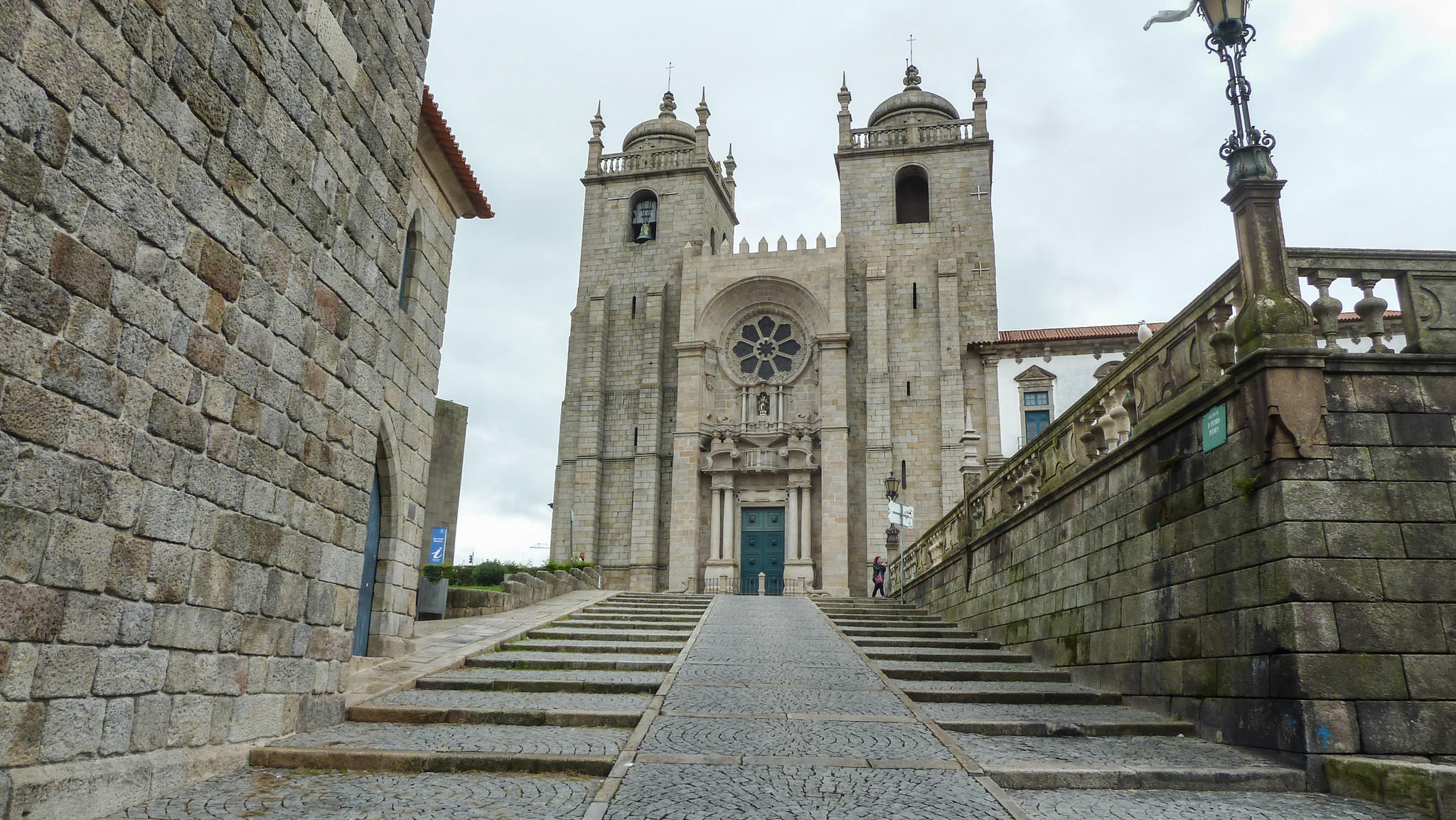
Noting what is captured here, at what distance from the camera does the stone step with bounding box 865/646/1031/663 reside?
33.4 feet

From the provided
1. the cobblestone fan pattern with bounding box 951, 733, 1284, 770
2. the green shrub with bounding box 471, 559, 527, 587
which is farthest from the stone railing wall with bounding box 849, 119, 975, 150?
the cobblestone fan pattern with bounding box 951, 733, 1284, 770

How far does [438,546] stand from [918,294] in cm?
1719

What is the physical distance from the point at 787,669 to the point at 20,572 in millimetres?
6992

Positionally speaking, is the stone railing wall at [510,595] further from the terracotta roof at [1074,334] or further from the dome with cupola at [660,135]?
the dome with cupola at [660,135]

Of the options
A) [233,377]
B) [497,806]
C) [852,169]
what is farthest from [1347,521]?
[852,169]

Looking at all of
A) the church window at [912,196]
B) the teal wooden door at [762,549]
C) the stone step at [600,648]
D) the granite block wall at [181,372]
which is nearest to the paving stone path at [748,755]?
the granite block wall at [181,372]

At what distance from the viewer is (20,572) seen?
365cm

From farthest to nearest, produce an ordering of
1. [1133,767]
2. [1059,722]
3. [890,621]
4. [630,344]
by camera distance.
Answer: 1. [630,344]
2. [890,621]
3. [1059,722]
4. [1133,767]

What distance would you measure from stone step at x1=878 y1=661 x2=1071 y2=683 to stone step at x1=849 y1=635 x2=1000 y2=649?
1.24m

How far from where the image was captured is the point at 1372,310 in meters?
5.87

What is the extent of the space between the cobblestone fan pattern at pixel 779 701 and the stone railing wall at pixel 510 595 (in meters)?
7.13

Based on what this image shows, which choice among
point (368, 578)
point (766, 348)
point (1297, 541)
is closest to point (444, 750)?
point (368, 578)

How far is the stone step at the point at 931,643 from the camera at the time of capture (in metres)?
11.2

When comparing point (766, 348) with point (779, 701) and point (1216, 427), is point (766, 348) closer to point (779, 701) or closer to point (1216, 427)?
point (779, 701)
